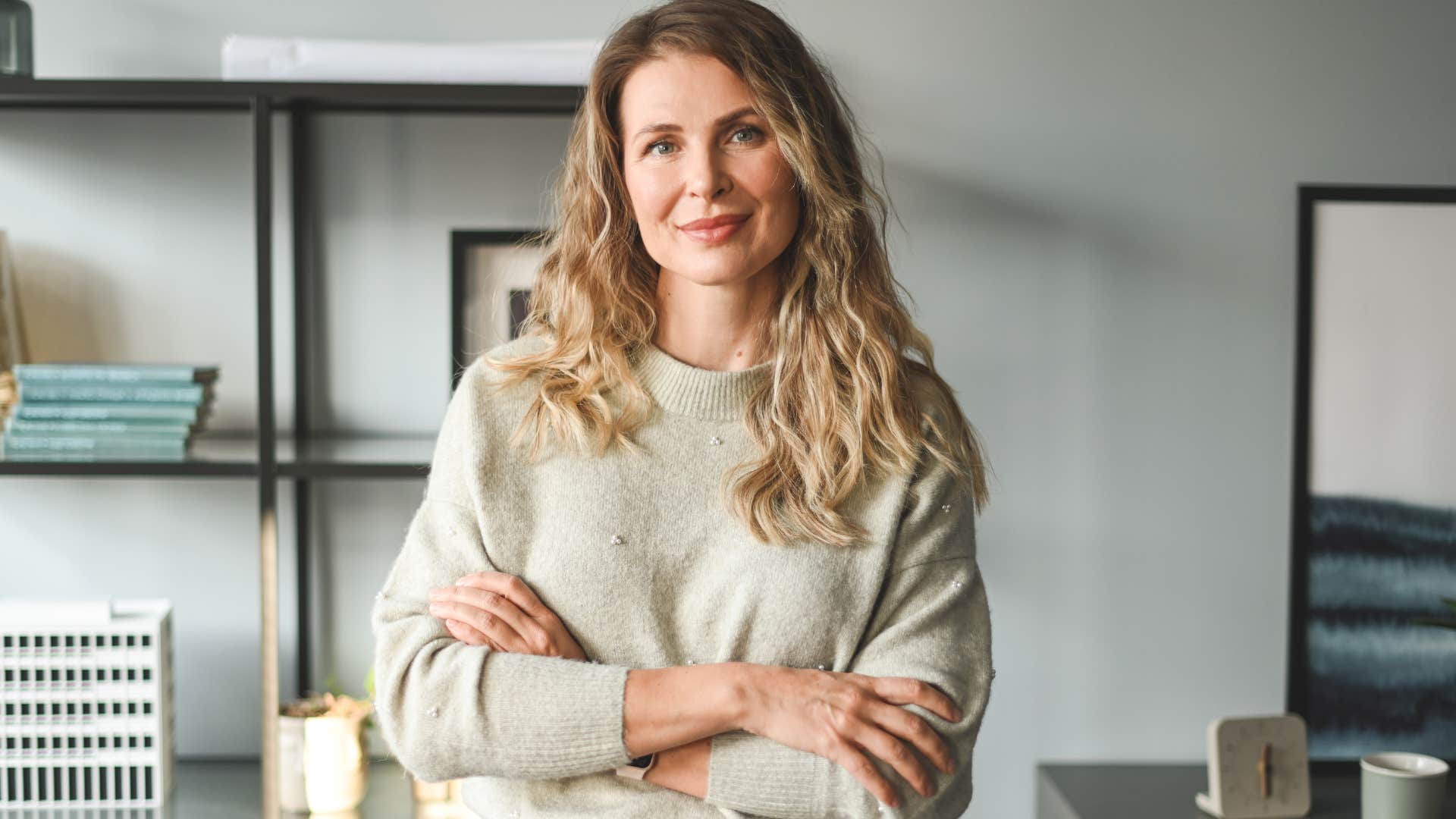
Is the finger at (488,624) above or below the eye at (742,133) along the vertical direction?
below

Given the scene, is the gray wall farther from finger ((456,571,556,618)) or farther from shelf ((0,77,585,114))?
finger ((456,571,556,618))

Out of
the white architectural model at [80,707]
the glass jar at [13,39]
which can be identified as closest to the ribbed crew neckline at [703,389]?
the white architectural model at [80,707]

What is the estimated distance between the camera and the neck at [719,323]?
1.32 metres

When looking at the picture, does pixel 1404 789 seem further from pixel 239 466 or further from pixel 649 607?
pixel 239 466

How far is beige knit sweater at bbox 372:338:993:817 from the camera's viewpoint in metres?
1.18

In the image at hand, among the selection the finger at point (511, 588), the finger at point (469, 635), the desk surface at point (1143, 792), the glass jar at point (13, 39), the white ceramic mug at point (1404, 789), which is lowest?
the desk surface at point (1143, 792)

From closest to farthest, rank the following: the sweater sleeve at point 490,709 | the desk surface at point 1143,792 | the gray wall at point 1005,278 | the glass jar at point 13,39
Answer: the sweater sleeve at point 490,709 → the glass jar at point 13,39 → the desk surface at point 1143,792 → the gray wall at point 1005,278

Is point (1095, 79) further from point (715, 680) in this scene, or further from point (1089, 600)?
point (715, 680)

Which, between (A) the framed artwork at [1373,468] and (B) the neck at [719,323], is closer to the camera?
(B) the neck at [719,323]

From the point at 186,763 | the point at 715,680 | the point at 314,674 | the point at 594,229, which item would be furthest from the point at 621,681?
the point at 186,763

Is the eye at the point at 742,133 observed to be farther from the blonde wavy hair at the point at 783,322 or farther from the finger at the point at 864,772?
the finger at the point at 864,772

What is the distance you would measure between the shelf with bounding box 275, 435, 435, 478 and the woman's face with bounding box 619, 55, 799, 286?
0.74 metres

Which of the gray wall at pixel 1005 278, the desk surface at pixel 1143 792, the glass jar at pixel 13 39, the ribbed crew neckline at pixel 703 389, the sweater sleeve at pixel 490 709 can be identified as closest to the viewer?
the sweater sleeve at pixel 490 709

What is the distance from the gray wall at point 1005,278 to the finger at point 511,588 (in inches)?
40.3
